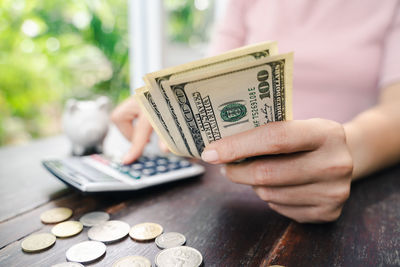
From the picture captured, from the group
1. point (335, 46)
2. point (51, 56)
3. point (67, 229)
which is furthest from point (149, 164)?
point (51, 56)

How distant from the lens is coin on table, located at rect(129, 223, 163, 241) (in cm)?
40

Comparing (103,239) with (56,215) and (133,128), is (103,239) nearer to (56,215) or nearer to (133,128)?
(56,215)

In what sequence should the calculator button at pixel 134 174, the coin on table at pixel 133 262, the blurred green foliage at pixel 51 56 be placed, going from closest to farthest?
the coin on table at pixel 133 262 → the calculator button at pixel 134 174 → the blurred green foliage at pixel 51 56

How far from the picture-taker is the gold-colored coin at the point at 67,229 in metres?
0.40

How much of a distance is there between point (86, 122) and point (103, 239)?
0.44 meters

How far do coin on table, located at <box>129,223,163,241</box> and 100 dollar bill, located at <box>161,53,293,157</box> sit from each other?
149 millimetres

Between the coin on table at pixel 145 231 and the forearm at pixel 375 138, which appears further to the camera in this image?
the forearm at pixel 375 138

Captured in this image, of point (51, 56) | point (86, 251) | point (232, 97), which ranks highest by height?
point (232, 97)

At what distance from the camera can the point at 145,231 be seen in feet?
1.37

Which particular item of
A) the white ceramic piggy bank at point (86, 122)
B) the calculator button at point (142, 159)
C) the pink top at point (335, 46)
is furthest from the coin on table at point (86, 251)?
the pink top at point (335, 46)

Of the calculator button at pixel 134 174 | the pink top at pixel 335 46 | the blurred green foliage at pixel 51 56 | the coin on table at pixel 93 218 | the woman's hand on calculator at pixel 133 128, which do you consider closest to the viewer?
the coin on table at pixel 93 218

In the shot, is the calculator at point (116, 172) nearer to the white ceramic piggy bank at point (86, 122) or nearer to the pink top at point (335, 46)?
the white ceramic piggy bank at point (86, 122)

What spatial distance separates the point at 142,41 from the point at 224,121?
1180mm

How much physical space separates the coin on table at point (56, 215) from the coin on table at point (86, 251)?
0.10 meters
